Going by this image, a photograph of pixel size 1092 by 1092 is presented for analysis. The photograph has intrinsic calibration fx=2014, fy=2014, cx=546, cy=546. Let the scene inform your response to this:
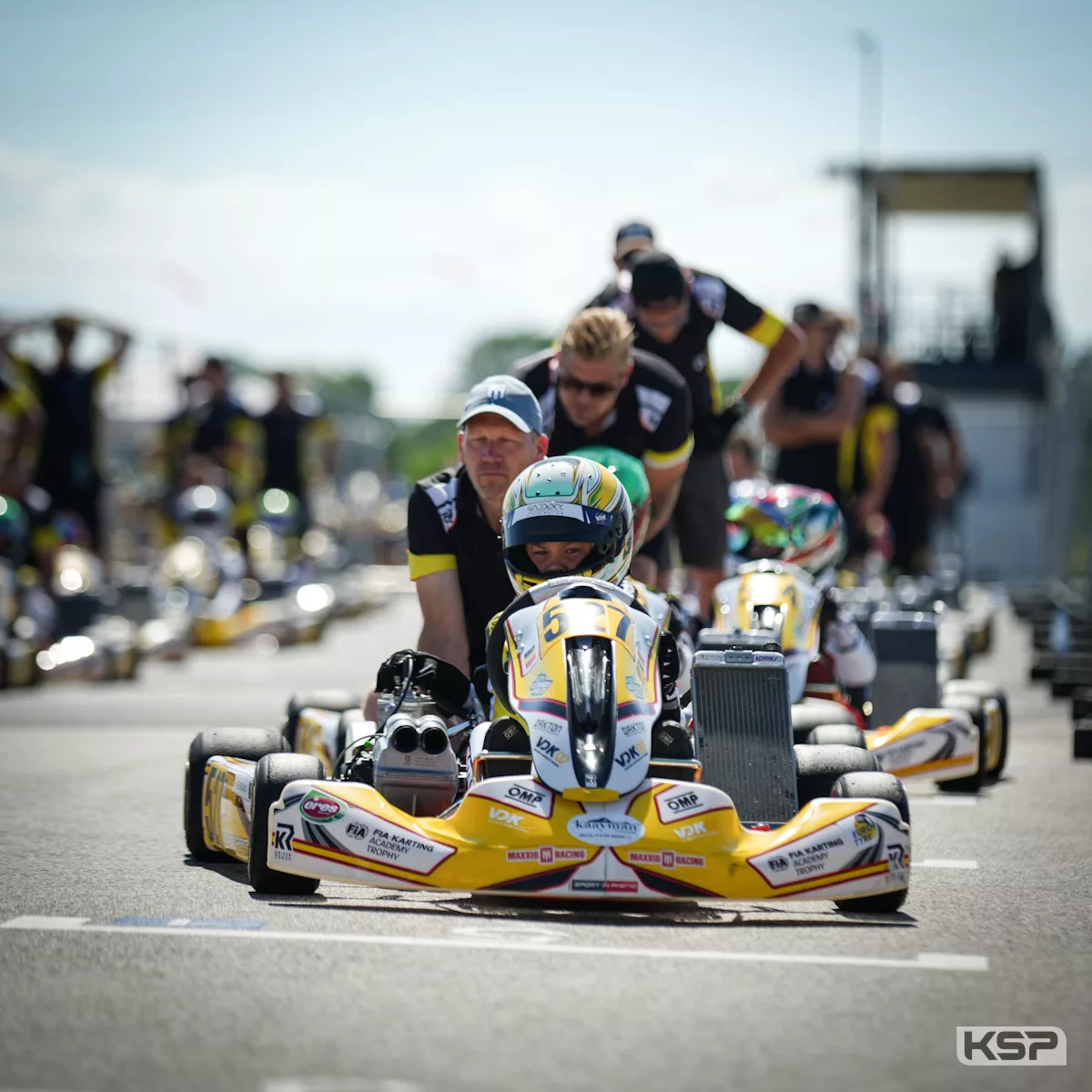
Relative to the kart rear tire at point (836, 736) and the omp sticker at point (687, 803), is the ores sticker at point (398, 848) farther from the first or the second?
the kart rear tire at point (836, 736)

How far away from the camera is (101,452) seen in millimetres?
18734

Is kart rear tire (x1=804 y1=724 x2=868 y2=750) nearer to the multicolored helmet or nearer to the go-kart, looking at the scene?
the multicolored helmet

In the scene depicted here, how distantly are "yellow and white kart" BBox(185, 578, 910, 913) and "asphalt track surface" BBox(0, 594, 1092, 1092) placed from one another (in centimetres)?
11

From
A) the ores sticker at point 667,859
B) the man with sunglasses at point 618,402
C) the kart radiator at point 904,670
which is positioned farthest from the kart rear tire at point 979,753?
the ores sticker at point 667,859

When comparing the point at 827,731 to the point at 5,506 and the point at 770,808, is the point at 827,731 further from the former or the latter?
the point at 5,506

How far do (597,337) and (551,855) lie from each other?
311 centimetres

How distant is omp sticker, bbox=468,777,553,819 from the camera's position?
5.01 m

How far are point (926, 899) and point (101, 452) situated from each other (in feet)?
46.9

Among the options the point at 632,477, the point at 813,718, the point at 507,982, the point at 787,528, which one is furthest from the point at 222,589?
the point at 507,982

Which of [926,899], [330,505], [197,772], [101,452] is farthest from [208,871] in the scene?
[330,505]

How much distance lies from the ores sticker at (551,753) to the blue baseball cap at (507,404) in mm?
1761

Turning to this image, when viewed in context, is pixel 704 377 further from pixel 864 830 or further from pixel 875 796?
pixel 864 830

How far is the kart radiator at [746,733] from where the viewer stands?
19.3 ft

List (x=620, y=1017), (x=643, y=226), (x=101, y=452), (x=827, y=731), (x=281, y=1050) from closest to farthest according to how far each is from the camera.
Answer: (x=281, y=1050), (x=620, y=1017), (x=827, y=731), (x=643, y=226), (x=101, y=452)
